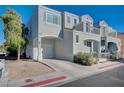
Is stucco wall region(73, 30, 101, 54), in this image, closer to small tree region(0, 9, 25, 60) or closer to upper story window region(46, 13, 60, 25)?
upper story window region(46, 13, 60, 25)

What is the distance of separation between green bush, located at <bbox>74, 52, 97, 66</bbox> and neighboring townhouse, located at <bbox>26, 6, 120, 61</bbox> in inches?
33.2

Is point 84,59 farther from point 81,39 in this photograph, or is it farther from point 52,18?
point 52,18

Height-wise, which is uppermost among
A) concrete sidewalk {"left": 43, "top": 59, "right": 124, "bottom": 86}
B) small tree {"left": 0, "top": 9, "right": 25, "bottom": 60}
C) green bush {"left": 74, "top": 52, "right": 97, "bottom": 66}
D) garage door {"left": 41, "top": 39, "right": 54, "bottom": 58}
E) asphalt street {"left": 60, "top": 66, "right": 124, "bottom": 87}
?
small tree {"left": 0, "top": 9, "right": 25, "bottom": 60}

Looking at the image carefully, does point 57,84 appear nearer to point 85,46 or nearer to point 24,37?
point 24,37

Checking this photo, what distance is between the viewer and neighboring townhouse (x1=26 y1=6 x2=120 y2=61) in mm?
19203

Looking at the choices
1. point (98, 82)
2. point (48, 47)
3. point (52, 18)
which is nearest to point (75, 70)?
point (98, 82)

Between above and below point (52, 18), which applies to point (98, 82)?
Answer: below

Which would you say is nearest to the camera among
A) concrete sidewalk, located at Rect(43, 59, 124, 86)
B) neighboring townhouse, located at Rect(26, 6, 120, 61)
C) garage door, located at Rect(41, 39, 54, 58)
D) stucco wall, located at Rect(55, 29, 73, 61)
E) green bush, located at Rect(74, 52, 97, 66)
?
concrete sidewalk, located at Rect(43, 59, 124, 86)

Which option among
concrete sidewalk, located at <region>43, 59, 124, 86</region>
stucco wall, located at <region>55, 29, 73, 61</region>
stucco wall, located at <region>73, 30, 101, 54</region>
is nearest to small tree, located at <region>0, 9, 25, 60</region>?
concrete sidewalk, located at <region>43, 59, 124, 86</region>

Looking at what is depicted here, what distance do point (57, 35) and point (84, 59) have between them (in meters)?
5.08

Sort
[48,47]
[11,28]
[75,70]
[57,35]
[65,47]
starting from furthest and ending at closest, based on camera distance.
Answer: [48,47] < [65,47] < [57,35] < [11,28] < [75,70]

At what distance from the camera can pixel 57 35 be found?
2119 centimetres

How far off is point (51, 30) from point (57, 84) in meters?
11.3
